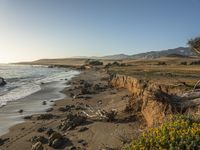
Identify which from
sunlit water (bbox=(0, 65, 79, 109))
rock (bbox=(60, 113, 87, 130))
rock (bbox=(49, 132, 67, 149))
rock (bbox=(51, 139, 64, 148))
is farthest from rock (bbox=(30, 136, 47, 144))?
sunlit water (bbox=(0, 65, 79, 109))

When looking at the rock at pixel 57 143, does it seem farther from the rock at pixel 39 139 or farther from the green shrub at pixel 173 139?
the green shrub at pixel 173 139

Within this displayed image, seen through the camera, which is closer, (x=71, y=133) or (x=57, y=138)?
(x=57, y=138)

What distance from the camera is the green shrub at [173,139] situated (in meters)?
7.43

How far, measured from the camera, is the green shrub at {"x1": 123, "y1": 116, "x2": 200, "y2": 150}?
7434mm

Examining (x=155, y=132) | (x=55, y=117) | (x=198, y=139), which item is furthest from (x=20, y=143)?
(x=198, y=139)

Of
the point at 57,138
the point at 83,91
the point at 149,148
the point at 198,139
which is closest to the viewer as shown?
the point at 198,139

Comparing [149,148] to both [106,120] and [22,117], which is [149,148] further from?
[22,117]

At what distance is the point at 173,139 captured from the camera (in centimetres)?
761

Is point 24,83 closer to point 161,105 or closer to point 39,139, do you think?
point 39,139

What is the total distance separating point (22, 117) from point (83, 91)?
486 inches

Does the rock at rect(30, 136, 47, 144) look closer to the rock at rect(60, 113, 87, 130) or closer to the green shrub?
the rock at rect(60, 113, 87, 130)

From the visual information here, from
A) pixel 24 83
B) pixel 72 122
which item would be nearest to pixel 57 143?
pixel 72 122

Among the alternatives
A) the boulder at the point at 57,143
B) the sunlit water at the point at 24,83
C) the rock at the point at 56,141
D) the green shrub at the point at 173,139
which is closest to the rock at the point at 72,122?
the rock at the point at 56,141

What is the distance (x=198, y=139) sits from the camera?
292 inches
